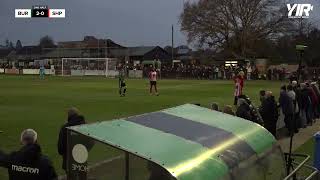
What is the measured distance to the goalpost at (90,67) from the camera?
83.9 m

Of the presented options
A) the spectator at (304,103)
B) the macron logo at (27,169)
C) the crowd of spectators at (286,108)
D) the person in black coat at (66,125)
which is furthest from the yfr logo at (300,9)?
the macron logo at (27,169)

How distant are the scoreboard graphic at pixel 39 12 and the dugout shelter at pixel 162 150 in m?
45.8

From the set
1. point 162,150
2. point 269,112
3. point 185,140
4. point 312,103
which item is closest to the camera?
point 162,150

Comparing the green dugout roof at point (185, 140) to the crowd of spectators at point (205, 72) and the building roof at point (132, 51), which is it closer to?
the crowd of spectators at point (205, 72)

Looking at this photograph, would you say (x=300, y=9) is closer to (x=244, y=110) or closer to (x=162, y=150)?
(x=244, y=110)

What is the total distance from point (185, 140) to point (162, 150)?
1.89 feet

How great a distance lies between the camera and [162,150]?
216 inches

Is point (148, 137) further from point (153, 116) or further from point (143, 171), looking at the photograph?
point (153, 116)

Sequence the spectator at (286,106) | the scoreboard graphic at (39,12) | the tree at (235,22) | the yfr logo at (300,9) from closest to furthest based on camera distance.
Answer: the spectator at (286,106) → the scoreboard graphic at (39,12) → the yfr logo at (300,9) → the tree at (235,22)

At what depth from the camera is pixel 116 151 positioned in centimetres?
554

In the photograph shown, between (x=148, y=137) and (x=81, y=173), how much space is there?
740 millimetres

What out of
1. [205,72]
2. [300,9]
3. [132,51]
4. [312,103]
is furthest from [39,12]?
[132,51]

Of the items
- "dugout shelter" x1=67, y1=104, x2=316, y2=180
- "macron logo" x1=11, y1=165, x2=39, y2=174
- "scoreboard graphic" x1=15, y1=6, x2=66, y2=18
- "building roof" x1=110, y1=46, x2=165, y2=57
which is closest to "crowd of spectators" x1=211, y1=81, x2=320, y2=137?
"dugout shelter" x1=67, y1=104, x2=316, y2=180

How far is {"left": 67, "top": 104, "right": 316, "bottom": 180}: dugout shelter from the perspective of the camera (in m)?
5.37
